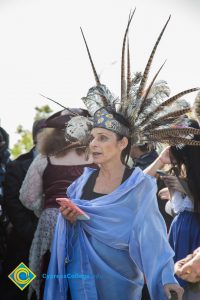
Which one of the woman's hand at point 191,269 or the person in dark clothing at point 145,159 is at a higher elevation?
the person in dark clothing at point 145,159

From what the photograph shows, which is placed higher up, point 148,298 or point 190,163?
point 190,163

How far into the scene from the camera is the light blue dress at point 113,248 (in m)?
3.64

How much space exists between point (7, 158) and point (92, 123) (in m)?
2.59

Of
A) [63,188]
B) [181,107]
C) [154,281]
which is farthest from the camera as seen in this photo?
[63,188]

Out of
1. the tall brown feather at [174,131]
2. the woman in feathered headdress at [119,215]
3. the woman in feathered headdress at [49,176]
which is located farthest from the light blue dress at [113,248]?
the woman in feathered headdress at [49,176]

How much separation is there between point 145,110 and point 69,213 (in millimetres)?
905

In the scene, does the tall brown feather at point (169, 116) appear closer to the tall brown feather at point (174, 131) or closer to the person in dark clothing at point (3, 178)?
the tall brown feather at point (174, 131)

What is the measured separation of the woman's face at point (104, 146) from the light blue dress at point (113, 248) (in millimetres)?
203

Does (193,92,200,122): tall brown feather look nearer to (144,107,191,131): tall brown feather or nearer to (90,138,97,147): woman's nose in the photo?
(144,107,191,131): tall brown feather

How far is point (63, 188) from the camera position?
478 centimetres

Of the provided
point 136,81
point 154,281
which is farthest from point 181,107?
point 154,281

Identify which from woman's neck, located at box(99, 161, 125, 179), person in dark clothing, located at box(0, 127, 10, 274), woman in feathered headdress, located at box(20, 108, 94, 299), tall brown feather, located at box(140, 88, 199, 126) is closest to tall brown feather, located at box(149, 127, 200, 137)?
tall brown feather, located at box(140, 88, 199, 126)

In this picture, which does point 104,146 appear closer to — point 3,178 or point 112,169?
point 112,169

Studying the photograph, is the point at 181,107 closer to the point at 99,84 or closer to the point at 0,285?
the point at 99,84
